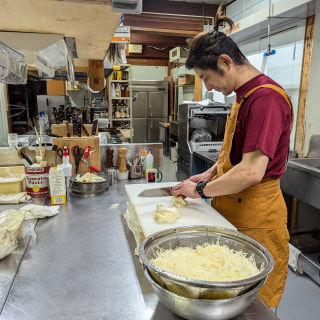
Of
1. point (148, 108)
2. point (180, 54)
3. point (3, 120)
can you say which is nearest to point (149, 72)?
point (148, 108)

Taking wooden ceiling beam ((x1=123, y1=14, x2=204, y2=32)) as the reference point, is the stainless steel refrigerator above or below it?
below

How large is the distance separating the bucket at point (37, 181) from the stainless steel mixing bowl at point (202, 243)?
3.47ft

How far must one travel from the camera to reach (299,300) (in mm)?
2180

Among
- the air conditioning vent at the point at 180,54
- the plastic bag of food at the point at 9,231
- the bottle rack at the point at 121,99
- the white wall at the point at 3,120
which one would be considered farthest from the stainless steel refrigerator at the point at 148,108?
the plastic bag of food at the point at 9,231

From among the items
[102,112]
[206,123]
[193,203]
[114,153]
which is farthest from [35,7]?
[102,112]

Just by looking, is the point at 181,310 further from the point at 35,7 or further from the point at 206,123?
the point at 206,123

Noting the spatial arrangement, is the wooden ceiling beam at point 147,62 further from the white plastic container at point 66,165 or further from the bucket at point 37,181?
the bucket at point 37,181

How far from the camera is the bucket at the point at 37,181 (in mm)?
1653

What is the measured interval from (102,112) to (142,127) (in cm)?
205

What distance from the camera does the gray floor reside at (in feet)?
6.61

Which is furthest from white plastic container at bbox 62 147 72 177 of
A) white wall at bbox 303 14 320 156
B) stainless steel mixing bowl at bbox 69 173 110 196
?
white wall at bbox 303 14 320 156

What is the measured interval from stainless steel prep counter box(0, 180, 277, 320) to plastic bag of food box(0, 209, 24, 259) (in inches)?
1.6

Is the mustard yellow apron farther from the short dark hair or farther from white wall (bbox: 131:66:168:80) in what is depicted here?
white wall (bbox: 131:66:168:80)

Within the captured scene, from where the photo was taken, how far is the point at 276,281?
1.45 m
